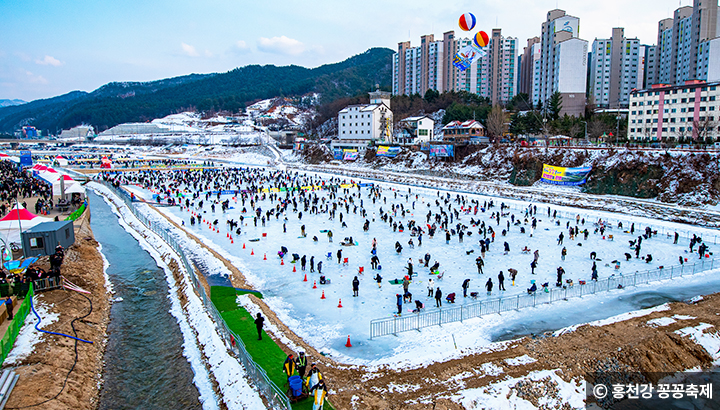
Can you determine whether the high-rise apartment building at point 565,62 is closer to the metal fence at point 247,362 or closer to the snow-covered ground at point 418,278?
the snow-covered ground at point 418,278

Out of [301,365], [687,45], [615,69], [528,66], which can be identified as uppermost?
[528,66]

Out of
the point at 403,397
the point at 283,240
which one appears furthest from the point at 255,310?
the point at 283,240

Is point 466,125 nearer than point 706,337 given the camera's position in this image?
No

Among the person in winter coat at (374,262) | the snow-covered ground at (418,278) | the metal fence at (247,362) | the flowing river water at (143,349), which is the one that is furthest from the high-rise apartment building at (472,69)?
the metal fence at (247,362)

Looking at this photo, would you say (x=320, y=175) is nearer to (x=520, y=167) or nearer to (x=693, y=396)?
(x=520, y=167)

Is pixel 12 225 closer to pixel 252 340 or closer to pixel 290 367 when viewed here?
pixel 252 340

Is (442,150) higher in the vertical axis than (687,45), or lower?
lower

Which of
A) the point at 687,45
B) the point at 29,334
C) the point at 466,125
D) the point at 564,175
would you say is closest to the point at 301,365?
the point at 29,334

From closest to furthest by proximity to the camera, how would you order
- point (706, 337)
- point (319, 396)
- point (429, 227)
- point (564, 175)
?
point (319, 396)
point (706, 337)
point (429, 227)
point (564, 175)
